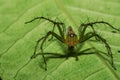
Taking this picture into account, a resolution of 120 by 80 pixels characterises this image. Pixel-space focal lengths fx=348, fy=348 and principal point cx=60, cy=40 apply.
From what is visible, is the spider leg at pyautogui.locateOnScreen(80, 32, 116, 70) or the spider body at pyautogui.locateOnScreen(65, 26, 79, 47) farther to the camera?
the spider body at pyautogui.locateOnScreen(65, 26, 79, 47)

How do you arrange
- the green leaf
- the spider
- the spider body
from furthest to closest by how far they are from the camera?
the spider body, the spider, the green leaf

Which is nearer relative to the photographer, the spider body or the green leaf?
the green leaf

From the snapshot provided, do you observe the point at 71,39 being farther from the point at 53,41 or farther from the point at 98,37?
the point at 98,37

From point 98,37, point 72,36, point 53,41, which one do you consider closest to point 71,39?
point 72,36

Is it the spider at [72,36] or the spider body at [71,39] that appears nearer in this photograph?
the spider at [72,36]

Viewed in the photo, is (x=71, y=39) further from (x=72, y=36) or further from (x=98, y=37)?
(x=98, y=37)

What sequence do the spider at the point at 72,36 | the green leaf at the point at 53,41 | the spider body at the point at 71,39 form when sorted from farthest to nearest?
1. the spider body at the point at 71,39
2. the spider at the point at 72,36
3. the green leaf at the point at 53,41

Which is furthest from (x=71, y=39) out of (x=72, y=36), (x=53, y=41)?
(x=53, y=41)

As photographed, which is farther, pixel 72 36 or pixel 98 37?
pixel 72 36

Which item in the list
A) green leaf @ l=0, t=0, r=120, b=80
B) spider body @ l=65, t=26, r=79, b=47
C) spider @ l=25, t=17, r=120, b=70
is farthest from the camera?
spider body @ l=65, t=26, r=79, b=47
